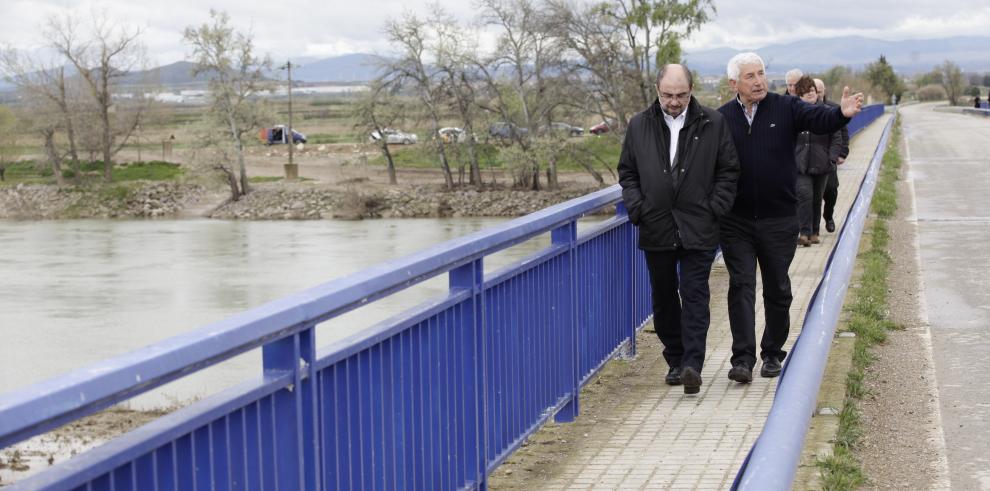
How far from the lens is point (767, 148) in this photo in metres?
7.32

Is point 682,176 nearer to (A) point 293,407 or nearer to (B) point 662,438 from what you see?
(B) point 662,438

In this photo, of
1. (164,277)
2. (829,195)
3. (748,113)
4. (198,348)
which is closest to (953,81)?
(164,277)

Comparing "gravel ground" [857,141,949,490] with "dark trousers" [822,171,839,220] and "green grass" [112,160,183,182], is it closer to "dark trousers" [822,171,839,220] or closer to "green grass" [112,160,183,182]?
"dark trousers" [822,171,839,220]

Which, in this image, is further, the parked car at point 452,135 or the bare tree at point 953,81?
the bare tree at point 953,81

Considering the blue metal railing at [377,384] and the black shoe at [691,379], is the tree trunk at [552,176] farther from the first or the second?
the blue metal railing at [377,384]

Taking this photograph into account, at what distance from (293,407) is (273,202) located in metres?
66.3

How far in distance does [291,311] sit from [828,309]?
1.68 metres

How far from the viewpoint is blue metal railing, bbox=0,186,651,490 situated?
2.66 meters

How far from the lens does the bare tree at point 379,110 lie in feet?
232

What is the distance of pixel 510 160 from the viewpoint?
6812 centimetres

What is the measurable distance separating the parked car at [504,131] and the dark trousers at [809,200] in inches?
2163

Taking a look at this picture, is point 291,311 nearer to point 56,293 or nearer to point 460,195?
point 56,293

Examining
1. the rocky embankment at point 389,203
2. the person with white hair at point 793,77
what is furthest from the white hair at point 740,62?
the rocky embankment at point 389,203

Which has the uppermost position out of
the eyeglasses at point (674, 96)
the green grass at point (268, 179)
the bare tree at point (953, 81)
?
the bare tree at point (953, 81)
